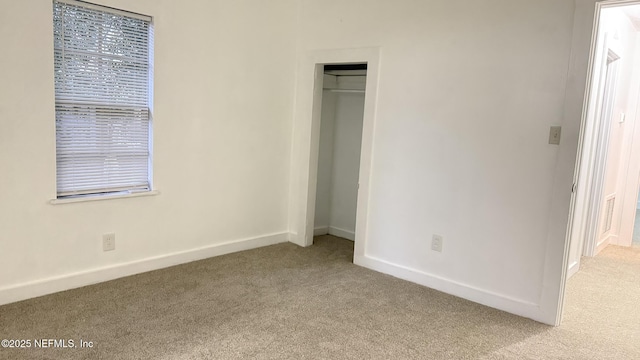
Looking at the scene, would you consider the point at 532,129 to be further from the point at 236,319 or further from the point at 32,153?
the point at 32,153

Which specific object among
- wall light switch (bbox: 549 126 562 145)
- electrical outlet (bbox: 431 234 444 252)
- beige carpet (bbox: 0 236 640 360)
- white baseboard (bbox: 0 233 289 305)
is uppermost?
wall light switch (bbox: 549 126 562 145)

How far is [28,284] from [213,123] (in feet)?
6.15

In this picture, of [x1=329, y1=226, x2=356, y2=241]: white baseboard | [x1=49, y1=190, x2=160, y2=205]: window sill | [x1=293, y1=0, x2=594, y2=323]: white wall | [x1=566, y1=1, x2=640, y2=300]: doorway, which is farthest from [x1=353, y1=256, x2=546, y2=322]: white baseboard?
[x1=49, y1=190, x2=160, y2=205]: window sill

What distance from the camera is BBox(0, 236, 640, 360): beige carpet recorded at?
257 centimetres

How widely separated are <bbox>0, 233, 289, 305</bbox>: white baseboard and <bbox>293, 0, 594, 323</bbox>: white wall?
124cm

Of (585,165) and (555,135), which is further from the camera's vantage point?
(585,165)

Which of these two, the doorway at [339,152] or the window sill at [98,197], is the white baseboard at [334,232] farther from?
the window sill at [98,197]

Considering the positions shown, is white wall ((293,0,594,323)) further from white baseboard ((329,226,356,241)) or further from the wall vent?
the wall vent

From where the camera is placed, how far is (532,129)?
312 cm

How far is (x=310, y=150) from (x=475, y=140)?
→ 5.76 ft

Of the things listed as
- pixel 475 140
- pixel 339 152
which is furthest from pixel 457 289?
pixel 339 152

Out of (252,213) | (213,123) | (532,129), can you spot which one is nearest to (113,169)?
(213,123)

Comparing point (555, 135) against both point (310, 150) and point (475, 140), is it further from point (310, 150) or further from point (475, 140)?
point (310, 150)

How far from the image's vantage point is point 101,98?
10.8 ft
